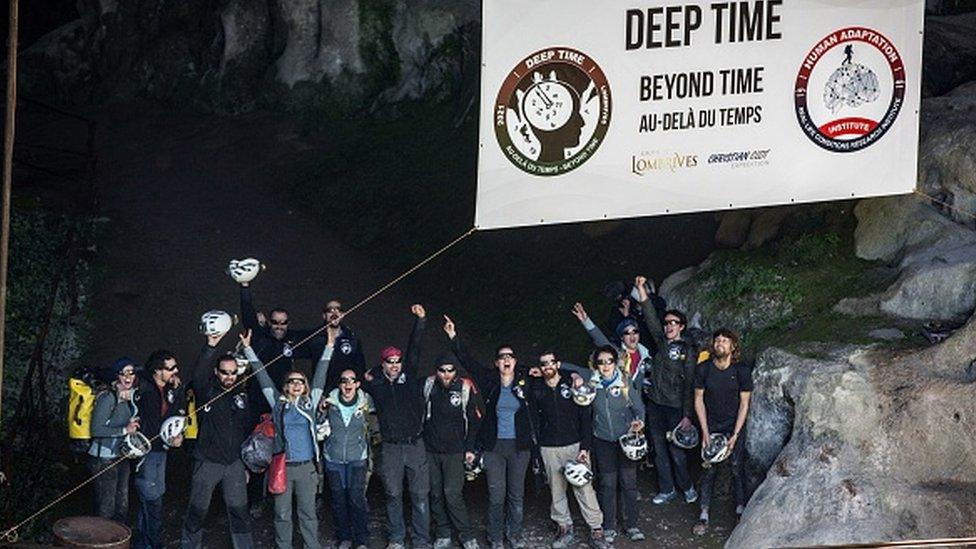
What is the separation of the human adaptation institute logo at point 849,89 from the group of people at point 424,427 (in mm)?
1639

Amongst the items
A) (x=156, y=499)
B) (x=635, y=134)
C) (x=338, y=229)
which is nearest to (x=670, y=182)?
(x=635, y=134)

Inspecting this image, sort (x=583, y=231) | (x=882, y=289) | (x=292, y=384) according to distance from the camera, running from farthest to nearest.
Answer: (x=583, y=231) < (x=882, y=289) < (x=292, y=384)

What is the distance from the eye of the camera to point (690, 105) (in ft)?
45.2

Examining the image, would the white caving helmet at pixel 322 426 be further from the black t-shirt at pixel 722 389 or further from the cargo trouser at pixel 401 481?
the black t-shirt at pixel 722 389

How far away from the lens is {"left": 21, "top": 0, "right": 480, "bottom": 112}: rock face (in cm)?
2223

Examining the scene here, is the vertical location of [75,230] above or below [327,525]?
above

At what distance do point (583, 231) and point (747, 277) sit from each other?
3457mm

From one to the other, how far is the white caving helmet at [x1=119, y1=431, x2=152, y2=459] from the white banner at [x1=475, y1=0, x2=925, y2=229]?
2724 millimetres

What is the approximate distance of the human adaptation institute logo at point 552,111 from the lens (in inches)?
528

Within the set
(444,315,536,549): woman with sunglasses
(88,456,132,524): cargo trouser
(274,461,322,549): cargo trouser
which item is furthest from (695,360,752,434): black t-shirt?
(88,456,132,524): cargo trouser

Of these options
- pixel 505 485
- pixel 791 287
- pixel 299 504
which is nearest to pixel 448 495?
pixel 505 485

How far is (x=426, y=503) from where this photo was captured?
13.9 metres

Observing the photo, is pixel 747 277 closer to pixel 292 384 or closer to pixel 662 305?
pixel 662 305

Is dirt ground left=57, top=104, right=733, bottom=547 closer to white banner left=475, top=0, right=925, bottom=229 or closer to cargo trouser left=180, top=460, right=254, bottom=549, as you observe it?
cargo trouser left=180, top=460, right=254, bottom=549
